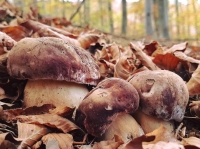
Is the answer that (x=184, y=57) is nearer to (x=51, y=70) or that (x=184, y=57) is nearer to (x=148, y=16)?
(x=51, y=70)

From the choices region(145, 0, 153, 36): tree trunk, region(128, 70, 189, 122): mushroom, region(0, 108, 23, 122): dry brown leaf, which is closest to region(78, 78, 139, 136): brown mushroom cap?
region(128, 70, 189, 122): mushroom

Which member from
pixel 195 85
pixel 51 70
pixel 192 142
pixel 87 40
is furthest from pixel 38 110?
pixel 87 40

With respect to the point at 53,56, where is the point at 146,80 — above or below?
below

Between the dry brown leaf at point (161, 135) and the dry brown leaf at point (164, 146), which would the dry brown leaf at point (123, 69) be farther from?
the dry brown leaf at point (164, 146)

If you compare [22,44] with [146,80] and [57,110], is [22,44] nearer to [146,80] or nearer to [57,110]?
[57,110]

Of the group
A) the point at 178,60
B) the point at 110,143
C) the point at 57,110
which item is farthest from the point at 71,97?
the point at 178,60

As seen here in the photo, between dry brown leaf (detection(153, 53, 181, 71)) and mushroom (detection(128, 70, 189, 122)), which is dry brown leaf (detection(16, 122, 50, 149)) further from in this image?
dry brown leaf (detection(153, 53, 181, 71))

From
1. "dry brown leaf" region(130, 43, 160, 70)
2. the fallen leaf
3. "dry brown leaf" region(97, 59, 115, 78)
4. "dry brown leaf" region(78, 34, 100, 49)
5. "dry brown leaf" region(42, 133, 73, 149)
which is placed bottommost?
"dry brown leaf" region(42, 133, 73, 149)
